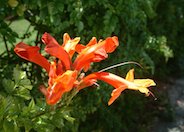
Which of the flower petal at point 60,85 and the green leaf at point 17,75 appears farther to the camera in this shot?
the green leaf at point 17,75

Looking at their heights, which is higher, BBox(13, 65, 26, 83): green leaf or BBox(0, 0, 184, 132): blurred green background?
BBox(13, 65, 26, 83): green leaf

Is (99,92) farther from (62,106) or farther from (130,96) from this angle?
(62,106)

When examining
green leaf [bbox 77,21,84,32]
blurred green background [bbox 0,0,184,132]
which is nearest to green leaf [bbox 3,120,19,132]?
blurred green background [bbox 0,0,184,132]

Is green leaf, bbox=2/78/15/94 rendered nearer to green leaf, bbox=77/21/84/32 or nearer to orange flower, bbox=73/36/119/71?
orange flower, bbox=73/36/119/71

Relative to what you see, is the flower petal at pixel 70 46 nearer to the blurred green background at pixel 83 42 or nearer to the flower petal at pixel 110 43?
the flower petal at pixel 110 43

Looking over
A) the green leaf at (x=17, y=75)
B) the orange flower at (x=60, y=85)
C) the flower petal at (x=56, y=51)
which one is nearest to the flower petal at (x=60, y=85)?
the orange flower at (x=60, y=85)

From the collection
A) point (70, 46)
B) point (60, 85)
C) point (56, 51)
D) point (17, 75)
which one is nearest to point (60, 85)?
point (60, 85)

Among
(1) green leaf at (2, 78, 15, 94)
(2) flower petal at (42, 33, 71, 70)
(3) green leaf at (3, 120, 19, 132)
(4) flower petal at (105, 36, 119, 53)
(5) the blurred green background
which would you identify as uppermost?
(2) flower petal at (42, 33, 71, 70)

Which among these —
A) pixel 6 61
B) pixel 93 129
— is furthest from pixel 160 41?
pixel 6 61
